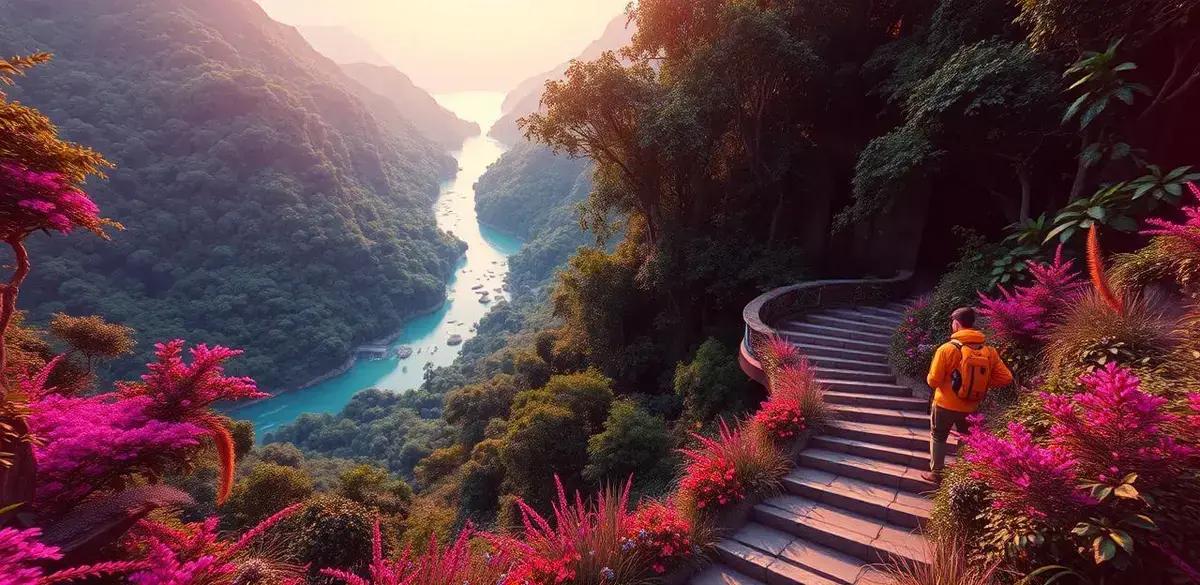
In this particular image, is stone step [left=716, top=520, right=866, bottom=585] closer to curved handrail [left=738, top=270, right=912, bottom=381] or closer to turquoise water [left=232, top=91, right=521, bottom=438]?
curved handrail [left=738, top=270, right=912, bottom=381]

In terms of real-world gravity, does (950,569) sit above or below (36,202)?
below

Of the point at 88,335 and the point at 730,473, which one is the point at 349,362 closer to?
the point at 88,335

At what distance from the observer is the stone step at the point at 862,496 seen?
15.5 ft

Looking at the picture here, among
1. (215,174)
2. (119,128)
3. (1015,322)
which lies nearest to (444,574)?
(1015,322)

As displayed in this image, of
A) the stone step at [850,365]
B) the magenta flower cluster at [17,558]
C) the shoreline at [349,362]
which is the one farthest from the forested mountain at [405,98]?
the magenta flower cluster at [17,558]

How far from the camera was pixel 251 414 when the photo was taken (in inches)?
1937

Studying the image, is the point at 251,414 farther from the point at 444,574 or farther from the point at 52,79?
the point at 444,574

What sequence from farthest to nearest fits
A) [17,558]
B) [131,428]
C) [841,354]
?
[841,354], [131,428], [17,558]

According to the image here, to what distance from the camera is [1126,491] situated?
2.86m

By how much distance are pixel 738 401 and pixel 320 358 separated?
52.9 metres

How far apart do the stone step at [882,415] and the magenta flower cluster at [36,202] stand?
765 centimetres

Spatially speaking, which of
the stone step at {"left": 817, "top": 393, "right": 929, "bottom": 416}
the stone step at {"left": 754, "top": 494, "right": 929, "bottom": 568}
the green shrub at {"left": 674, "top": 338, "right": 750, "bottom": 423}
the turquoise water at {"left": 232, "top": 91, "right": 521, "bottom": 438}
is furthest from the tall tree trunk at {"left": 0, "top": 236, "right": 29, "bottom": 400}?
the turquoise water at {"left": 232, "top": 91, "right": 521, "bottom": 438}

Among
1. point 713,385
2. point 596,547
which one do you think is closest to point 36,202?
point 596,547

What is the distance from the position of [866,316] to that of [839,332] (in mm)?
1405
